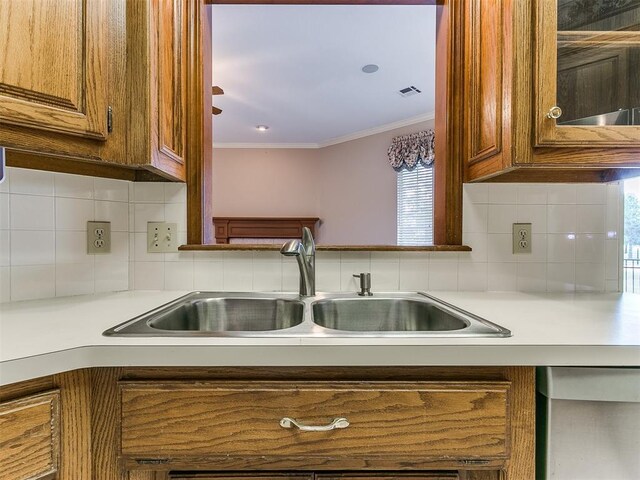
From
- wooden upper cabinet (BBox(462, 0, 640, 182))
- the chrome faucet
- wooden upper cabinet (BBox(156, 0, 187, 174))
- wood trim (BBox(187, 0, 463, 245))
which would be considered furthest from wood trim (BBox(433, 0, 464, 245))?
wooden upper cabinet (BBox(156, 0, 187, 174))

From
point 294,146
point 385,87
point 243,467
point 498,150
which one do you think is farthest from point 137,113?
point 294,146

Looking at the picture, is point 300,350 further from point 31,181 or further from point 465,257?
point 31,181

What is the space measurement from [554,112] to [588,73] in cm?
23

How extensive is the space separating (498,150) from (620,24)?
492 mm

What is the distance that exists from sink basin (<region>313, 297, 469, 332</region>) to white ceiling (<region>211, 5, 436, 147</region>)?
1.93m

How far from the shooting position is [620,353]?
63 centimetres

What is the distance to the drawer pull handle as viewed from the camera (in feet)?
2.06

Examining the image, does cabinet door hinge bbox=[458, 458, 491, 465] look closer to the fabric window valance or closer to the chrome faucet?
the chrome faucet

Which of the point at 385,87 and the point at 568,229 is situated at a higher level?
the point at 385,87

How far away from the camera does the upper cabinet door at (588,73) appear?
852 mm

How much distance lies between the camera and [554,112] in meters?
0.84

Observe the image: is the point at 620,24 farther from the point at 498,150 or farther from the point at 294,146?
the point at 294,146

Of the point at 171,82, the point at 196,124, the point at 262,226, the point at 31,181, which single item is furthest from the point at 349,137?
the point at 31,181

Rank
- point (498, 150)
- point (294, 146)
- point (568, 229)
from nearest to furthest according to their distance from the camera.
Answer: point (498, 150), point (568, 229), point (294, 146)
